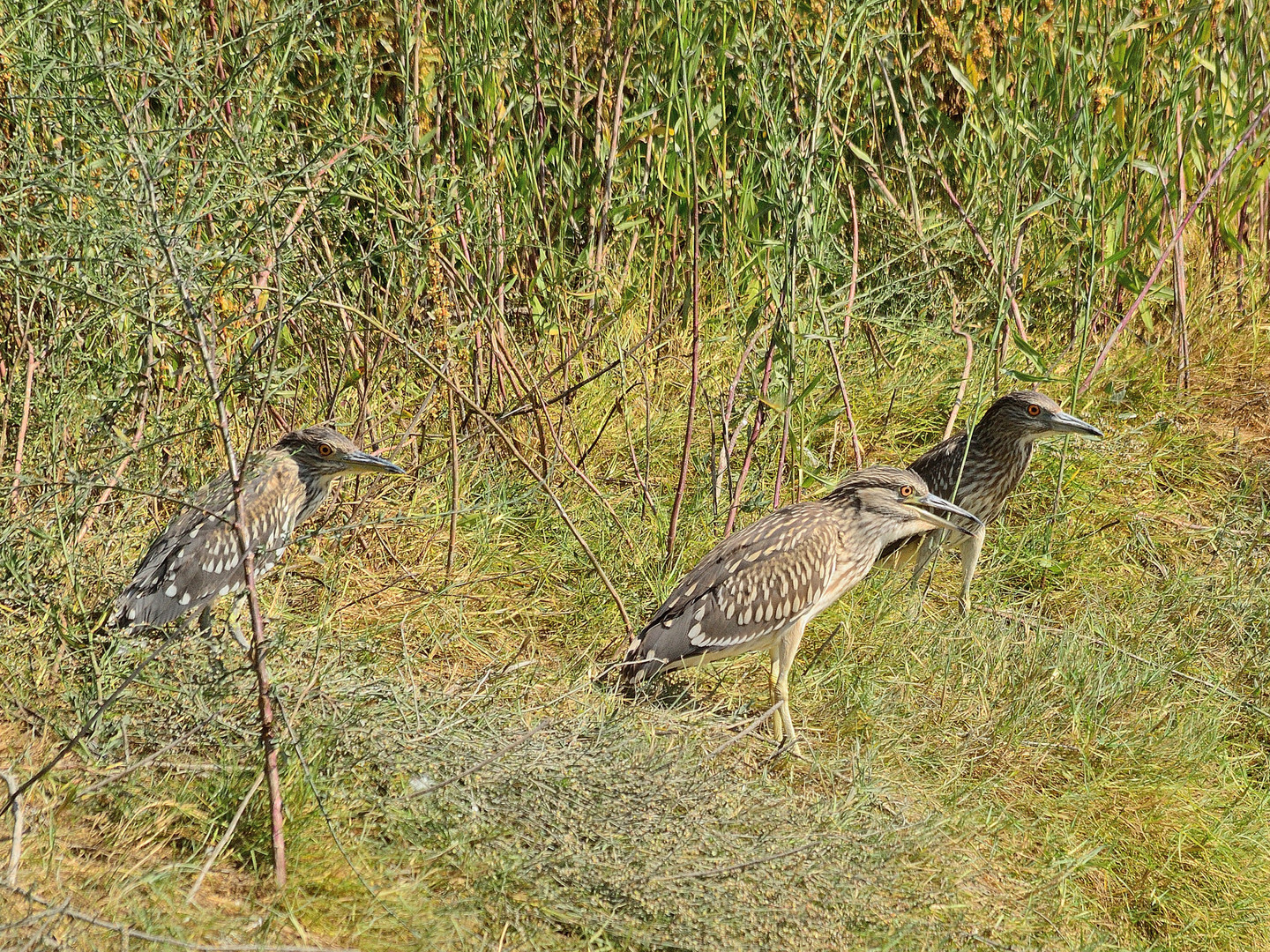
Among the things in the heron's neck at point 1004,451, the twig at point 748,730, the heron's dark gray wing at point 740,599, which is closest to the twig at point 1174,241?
the heron's neck at point 1004,451

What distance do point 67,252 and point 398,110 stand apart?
2.07 meters

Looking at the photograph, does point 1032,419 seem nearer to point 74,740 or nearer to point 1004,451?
point 1004,451

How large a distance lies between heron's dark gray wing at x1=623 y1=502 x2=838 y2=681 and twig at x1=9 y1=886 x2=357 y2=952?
1689mm

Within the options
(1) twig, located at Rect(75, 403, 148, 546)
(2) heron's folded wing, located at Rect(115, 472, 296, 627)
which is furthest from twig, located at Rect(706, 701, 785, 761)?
(1) twig, located at Rect(75, 403, 148, 546)

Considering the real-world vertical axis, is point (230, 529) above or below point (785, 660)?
above

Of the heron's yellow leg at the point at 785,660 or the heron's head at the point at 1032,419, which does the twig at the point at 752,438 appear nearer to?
the heron's yellow leg at the point at 785,660

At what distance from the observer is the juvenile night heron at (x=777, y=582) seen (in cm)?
457

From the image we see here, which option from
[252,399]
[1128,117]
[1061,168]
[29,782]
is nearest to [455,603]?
[252,399]

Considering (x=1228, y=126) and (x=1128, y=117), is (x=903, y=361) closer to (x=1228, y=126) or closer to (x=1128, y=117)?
(x=1128, y=117)

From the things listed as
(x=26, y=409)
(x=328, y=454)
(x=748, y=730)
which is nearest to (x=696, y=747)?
(x=748, y=730)

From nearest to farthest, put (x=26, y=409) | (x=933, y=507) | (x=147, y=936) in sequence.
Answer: (x=147, y=936) → (x=26, y=409) → (x=933, y=507)

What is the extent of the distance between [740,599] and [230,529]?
1.72 metres

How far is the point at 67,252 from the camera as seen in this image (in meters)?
4.32

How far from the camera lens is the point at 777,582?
4.60 metres
